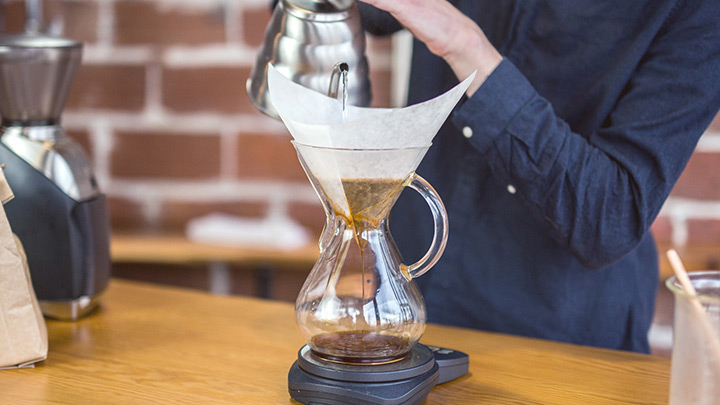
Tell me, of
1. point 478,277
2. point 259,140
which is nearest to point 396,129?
point 478,277

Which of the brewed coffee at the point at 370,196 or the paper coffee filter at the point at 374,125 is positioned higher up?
the paper coffee filter at the point at 374,125

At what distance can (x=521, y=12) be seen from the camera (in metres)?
0.93

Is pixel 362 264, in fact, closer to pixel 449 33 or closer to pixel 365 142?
pixel 365 142

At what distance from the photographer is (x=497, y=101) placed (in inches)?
31.5

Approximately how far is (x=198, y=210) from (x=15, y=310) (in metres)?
0.89

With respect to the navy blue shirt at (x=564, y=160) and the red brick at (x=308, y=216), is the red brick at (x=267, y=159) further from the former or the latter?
the navy blue shirt at (x=564, y=160)

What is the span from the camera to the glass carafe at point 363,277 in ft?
1.89

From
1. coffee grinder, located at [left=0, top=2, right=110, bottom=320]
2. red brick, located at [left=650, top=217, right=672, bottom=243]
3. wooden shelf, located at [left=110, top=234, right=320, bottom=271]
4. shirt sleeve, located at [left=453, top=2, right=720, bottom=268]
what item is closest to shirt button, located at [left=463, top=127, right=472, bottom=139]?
shirt sleeve, located at [left=453, top=2, right=720, bottom=268]

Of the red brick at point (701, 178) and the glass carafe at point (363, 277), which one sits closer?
the glass carafe at point (363, 277)

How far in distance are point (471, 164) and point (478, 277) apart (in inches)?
5.9

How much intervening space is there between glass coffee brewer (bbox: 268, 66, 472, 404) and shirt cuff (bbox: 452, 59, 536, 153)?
0.22 metres

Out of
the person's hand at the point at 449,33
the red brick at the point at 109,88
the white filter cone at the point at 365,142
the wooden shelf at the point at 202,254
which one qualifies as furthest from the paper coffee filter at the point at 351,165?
the red brick at the point at 109,88

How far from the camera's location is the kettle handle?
23.8 inches

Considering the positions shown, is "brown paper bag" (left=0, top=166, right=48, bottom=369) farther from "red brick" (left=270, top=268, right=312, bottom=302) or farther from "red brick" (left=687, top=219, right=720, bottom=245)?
"red brick" (left=687, top=219, right=720, bottom=245)
